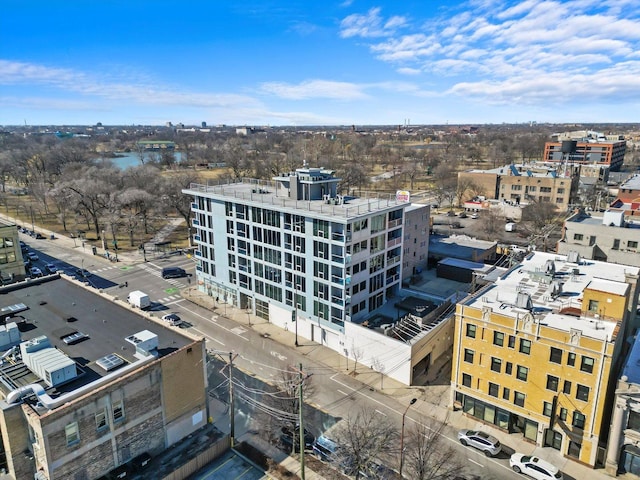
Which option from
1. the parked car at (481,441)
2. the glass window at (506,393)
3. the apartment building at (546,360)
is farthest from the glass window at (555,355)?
the parked car at (481,441)

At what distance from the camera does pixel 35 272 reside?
233ft

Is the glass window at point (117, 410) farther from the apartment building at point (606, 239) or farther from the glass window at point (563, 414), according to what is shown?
the apartment building at point (606, 239)

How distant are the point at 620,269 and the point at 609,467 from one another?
852 inches

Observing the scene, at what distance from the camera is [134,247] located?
294 feet

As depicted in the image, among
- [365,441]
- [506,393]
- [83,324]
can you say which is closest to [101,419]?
[83,324]

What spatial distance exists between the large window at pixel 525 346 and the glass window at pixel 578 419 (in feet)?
16.9

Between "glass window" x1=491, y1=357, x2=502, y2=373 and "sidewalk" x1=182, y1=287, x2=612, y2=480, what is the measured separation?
5.07 m

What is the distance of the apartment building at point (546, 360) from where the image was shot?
3111 centimetres

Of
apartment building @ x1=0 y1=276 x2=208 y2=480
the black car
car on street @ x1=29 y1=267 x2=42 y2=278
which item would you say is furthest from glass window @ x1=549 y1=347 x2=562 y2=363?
car on street @ x1=29 y1=267 x2=42 y2=278

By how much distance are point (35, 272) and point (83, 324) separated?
43725 millimetres

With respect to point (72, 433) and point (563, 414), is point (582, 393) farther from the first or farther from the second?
point (72, 433)

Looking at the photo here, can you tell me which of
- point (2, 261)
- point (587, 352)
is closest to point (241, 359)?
point (587, 352)

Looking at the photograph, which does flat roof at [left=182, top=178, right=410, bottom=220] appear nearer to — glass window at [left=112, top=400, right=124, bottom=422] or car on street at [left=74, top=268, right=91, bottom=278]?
glass window at [left=112, top=400, right=124, bottom=422]

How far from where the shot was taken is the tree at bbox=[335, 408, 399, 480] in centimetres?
2945
